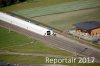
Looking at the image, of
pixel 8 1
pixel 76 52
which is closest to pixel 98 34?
pixel 76 52

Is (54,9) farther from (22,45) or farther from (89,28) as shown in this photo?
(22,45)

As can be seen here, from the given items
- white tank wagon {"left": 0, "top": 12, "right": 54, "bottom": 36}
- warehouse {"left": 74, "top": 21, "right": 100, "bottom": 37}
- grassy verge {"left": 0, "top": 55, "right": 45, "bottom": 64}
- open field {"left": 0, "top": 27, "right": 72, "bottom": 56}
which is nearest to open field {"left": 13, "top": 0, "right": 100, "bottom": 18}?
white tank wagon {"left": 0, "top": 12, "right": 54, "bottom": 36}

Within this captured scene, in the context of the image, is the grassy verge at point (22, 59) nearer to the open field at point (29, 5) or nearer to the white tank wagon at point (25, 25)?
the white tank wagon at point (25, 25)

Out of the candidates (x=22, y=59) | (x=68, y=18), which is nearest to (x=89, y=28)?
(x=68, y=18)

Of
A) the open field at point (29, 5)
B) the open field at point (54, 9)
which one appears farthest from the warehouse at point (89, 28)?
the open field at point (29, 5)

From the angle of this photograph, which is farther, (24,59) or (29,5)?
(29,5)
